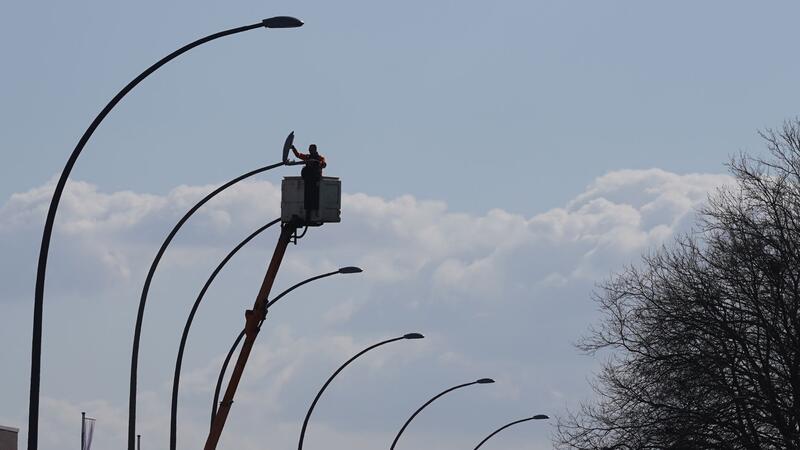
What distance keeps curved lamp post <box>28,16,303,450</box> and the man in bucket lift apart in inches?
164

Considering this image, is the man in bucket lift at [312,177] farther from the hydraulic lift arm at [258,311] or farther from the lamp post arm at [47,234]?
the lamp post arm at [47,234]

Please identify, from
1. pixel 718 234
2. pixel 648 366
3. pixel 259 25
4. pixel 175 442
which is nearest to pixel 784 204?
pixel 718 234

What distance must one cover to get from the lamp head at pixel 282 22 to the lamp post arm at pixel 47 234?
10 centimetres

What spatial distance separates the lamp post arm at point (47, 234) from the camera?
17688 mm

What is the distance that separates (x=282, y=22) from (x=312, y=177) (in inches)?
182

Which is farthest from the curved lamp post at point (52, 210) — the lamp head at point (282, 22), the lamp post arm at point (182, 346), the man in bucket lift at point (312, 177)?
the lamp post arm at point (182, 346)

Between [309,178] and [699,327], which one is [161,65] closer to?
[309,178]

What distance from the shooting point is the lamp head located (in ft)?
63.9

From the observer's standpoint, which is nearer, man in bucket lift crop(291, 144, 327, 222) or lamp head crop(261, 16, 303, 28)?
lamp head crop(261, 16, 303, 28)

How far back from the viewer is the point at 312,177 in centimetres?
2384

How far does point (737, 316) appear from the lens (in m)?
34.7

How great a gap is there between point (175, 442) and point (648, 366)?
11.3 m

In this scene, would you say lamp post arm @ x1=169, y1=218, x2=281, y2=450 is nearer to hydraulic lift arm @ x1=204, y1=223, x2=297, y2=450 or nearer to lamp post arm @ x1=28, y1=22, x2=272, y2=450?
hydraulic lift arm @ x1=204, y1=223, x2=297, y2=450

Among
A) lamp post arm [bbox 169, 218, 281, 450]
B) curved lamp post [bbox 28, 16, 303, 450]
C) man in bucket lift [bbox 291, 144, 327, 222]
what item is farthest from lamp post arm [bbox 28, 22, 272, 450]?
lamp post arm [bbox 169, 218, 281, 450]
